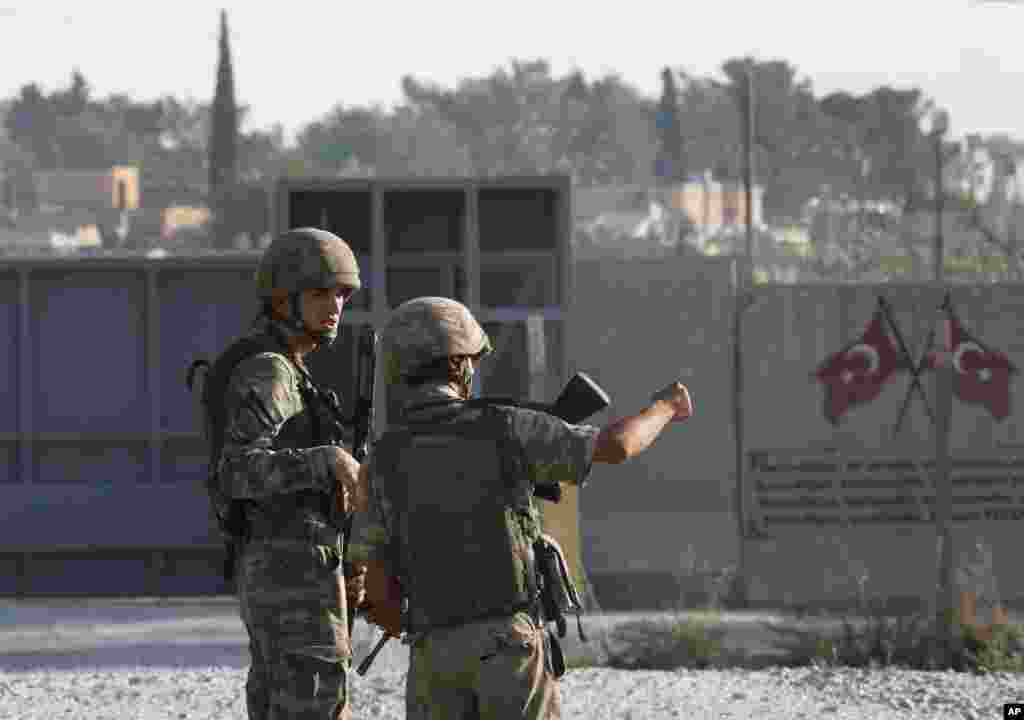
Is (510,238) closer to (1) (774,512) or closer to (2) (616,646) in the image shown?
(1) (774,512)

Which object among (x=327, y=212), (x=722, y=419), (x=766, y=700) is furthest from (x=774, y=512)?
(x=766, y=700)

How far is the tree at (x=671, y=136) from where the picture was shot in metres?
86.4

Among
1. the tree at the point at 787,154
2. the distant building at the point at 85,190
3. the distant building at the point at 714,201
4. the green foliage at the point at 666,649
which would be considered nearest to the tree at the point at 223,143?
the distant building at the point at 714,201

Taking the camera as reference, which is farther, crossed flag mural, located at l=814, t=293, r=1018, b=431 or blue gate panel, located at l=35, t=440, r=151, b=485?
crossed flag mural, located at l=814, t=293, r=1018, b=431

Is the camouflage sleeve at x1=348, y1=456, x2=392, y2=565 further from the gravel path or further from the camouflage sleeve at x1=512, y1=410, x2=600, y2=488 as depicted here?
the gravel path

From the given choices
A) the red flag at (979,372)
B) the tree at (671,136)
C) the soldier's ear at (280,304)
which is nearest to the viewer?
the soldier's ear at (280,304)

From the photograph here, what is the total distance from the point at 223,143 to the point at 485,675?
3103 inches

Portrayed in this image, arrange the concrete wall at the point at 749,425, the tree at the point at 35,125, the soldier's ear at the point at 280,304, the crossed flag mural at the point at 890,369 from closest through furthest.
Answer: the soldier's ear at the point at 280,304 → the concrete wall at the point at 749,425 → the crossed flag mural at the point at 890,369 → the tree at the point at 35,125

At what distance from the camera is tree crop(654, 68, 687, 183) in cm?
8638

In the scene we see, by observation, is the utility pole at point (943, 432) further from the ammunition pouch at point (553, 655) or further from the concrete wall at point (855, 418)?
the ammunition pouch at point (553, 655)

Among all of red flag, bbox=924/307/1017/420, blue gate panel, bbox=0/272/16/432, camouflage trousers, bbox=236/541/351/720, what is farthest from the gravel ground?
red flag, bbox=924/307/1017/420

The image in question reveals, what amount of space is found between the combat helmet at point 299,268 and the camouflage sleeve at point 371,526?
78cm

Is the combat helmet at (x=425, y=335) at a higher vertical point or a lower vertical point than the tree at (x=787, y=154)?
lower

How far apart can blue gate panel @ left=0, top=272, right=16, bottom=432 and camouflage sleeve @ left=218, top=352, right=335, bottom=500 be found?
9257 millimetres
